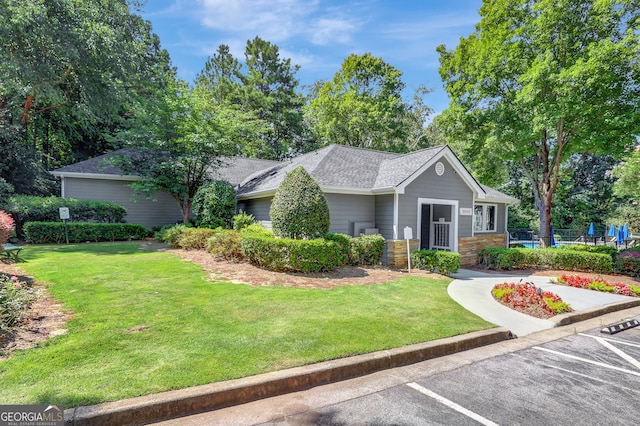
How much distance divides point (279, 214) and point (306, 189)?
1.17 m

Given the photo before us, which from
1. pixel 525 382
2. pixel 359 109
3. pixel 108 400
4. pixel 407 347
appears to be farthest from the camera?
pixel 359 109

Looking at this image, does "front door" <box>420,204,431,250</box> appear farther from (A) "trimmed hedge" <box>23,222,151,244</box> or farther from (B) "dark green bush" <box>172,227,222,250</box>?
(A) "trimmed hedge" <box>23,222,151,244</box>

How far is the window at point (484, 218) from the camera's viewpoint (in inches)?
698

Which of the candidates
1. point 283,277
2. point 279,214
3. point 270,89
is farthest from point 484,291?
point 270,89

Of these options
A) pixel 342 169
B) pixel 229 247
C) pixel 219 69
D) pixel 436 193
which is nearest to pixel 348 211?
pixel 342 169

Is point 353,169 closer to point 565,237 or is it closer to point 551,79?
point 551,79

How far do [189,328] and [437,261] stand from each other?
27.1 ft

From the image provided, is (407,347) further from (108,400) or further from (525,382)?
(108,400)

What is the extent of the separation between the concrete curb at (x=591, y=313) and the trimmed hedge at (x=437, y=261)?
3.71 m

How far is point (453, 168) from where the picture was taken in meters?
12.8

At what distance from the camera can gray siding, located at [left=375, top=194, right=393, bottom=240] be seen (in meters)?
11.8

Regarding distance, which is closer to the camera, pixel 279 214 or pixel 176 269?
pixel 176 269

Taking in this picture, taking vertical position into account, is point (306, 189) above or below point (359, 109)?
below

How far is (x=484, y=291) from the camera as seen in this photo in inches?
323
